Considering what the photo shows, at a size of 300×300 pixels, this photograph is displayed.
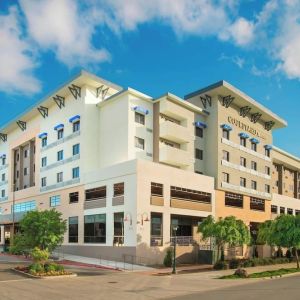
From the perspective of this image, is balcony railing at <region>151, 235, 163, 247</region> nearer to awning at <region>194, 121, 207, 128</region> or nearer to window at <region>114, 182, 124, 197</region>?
window at <region>114, 182, 124, 197</region>

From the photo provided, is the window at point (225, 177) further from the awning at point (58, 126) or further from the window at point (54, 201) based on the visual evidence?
the awning at point (58, 126)

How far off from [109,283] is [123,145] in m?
24.2

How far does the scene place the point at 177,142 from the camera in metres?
56.3

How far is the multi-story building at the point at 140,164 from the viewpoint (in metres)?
47.0

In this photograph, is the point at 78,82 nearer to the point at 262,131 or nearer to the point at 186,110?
the point at 186,110

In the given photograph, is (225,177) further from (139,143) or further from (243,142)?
(139,143)

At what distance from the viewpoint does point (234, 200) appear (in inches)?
2366

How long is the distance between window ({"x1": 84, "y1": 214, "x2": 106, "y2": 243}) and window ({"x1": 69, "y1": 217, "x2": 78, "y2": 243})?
2094mm

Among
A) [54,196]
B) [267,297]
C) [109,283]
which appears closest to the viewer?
[267,297]

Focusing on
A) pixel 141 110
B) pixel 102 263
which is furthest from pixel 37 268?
pixel 141 110

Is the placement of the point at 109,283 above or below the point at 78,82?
below

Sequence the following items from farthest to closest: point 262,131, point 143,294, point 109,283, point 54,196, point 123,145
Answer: point 262,131
point 54,196
point 123,145
point 109,283
point 143,294

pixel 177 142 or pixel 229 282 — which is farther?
pixel 177 142

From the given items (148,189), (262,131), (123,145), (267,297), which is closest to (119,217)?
(148,189)
